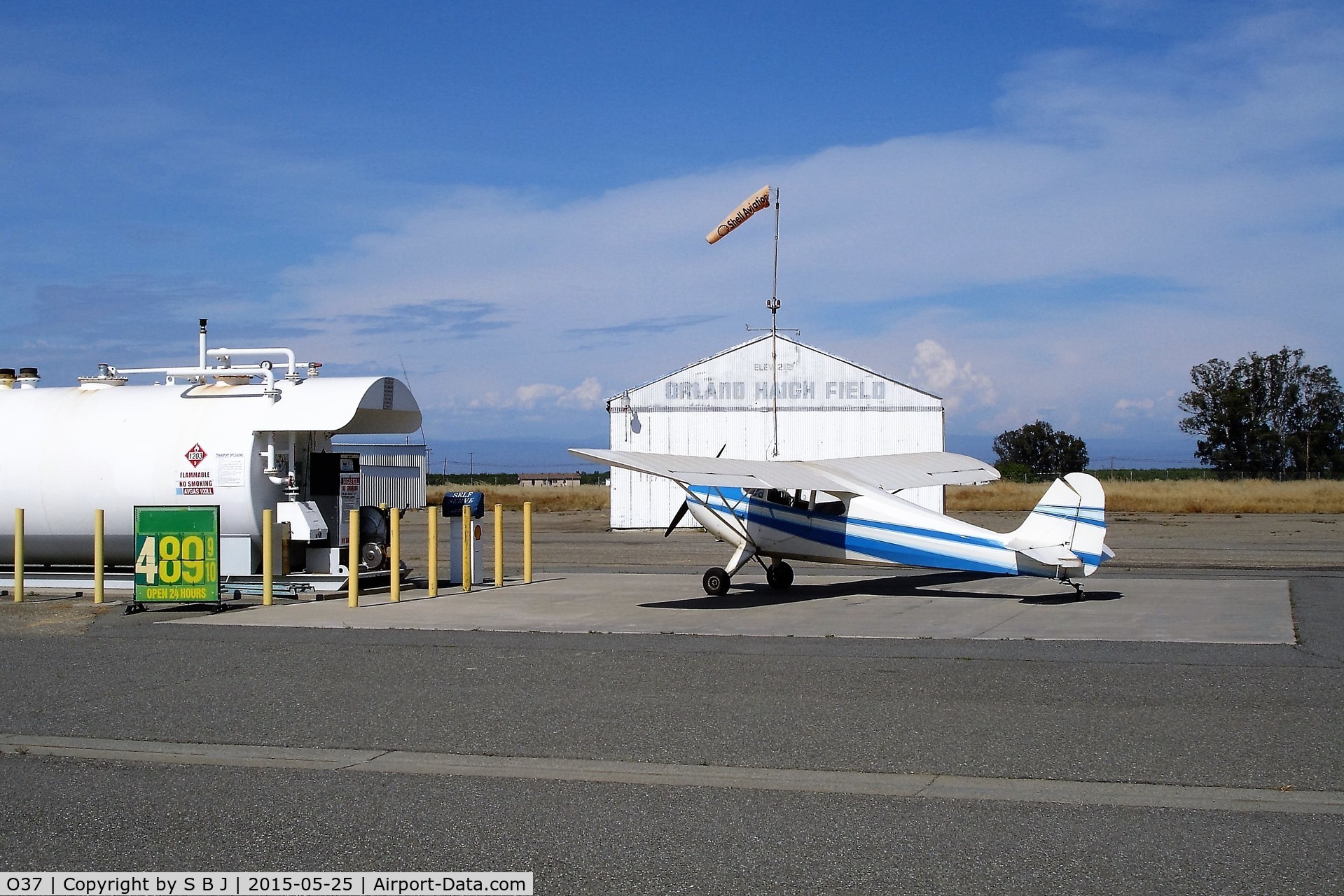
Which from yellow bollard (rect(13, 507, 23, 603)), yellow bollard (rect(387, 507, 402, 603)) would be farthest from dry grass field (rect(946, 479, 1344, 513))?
yellow bollard (rect(13, 507, 23, 603))

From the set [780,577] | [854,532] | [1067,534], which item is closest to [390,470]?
[780,577]

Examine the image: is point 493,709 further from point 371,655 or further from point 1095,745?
point 1095,745

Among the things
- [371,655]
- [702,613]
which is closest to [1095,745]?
[371,655]

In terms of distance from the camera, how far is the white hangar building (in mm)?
34969

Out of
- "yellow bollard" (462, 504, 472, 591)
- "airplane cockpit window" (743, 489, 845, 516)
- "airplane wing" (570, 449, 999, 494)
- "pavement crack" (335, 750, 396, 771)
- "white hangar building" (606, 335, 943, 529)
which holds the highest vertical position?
"white hangar building" (606, 335, 943, 529)

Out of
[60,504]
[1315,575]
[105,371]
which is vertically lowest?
[1315,575]

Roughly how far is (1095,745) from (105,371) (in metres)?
17.6

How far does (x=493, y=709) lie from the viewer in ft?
28.4

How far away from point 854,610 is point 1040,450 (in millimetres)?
77953

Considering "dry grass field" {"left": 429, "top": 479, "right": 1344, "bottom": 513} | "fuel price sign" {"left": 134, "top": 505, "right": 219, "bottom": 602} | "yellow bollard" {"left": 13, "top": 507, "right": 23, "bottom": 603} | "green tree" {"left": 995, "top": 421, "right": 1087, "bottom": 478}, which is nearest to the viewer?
"fuel price sign" {"left": 134, "top": 505, "right": 219, "bottom": 602}

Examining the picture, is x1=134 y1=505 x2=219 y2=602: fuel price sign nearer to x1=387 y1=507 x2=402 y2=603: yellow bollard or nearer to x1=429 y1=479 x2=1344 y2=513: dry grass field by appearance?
x1=387 y1=507 x2=402 y2=603: yellow bollard

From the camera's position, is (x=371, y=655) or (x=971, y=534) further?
(x=971, y=534)

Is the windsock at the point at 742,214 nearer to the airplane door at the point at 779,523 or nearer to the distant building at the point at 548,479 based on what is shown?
the airplane door at the point at 779,523

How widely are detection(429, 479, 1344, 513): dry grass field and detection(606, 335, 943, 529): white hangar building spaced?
10.6 meters
